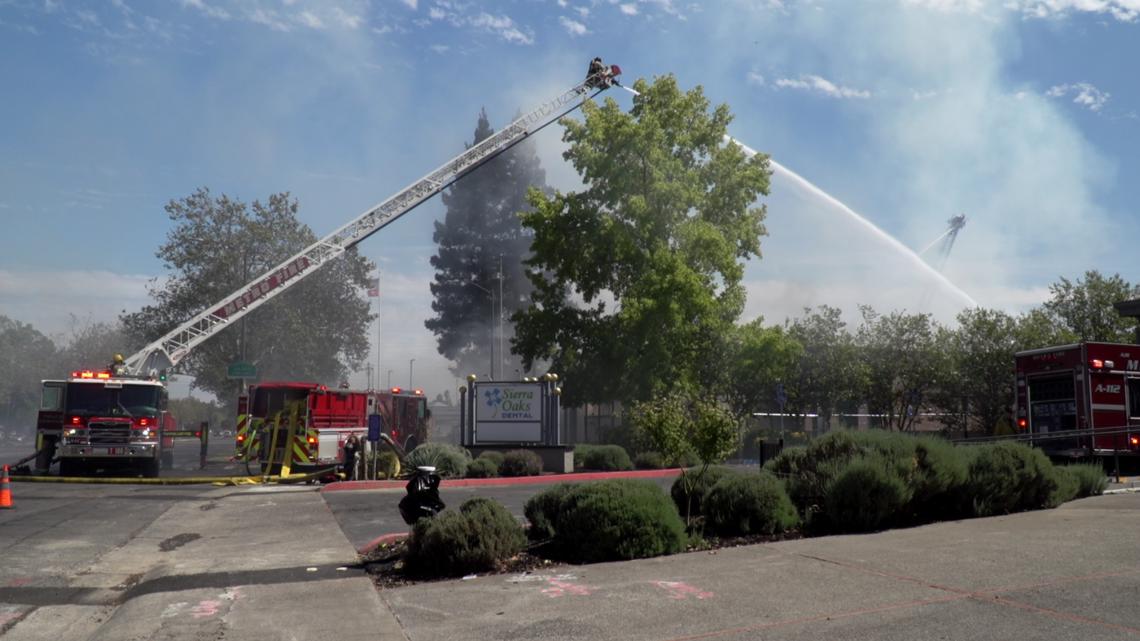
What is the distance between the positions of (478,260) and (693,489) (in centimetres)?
6196

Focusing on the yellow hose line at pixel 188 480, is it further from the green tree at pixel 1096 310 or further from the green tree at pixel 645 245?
the green tree at pixel 1096 310

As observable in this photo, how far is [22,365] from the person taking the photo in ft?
309

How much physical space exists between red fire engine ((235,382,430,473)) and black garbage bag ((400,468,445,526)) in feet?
44.4

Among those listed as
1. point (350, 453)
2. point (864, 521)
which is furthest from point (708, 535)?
point (350, 453)

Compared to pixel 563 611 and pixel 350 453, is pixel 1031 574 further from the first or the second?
pixel 350 453

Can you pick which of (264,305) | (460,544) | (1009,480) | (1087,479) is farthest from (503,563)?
(264,305)

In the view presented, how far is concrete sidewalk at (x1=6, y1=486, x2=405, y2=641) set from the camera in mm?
8016

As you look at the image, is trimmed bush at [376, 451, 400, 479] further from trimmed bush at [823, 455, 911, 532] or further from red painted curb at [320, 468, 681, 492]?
trimmed bush at [823, 455, 911, 532]

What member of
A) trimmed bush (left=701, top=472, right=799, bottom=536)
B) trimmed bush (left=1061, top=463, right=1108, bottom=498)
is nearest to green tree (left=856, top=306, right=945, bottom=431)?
trimmed bush (left=1061, top=463, right=1108, bottom=498)

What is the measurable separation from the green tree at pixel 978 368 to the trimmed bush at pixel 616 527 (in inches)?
1229

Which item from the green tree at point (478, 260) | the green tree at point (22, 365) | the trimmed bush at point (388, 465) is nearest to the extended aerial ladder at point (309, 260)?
the trimmed bush at point (388, 465)

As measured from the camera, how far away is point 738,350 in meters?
36.7

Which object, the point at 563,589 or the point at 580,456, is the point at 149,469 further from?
the point at 563,589

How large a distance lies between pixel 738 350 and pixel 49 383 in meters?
23.6
